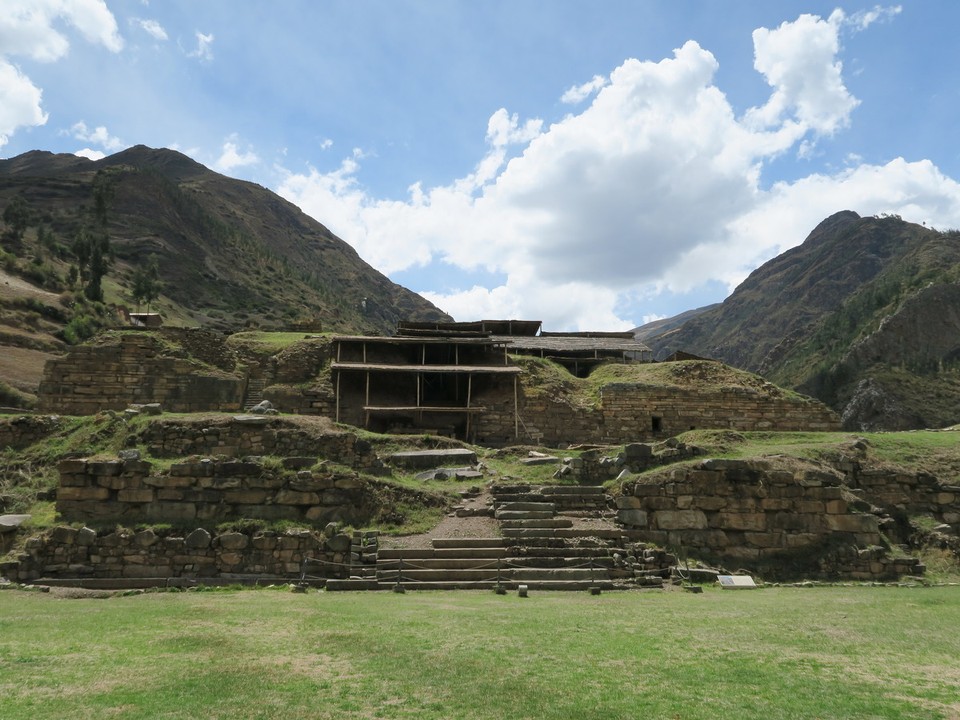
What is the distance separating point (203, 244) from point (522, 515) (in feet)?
385

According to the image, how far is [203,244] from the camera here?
117250mm

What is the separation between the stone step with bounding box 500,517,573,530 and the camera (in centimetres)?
1448

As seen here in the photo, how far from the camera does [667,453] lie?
17062 mm

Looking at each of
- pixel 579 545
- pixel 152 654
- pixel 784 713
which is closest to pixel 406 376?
pixel 579 545

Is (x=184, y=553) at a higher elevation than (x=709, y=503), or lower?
lower

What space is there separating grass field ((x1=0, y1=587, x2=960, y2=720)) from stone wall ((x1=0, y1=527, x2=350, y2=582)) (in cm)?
220

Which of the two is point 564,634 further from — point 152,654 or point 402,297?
point 402,297

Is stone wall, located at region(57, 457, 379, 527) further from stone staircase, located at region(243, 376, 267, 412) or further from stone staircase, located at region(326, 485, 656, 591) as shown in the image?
stone staircase, located at region(243, 376, 267, 412)

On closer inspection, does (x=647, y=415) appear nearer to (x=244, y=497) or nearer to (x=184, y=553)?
(x=244, y=497)

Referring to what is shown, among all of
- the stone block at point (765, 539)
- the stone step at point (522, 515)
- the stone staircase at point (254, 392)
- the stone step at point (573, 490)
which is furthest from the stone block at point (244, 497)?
the stone staircase at point (254, 392)

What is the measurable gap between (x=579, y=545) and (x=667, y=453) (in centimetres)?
451

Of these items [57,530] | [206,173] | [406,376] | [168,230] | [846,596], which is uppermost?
[206,173]

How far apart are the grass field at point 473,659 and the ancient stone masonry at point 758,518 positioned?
3.97 meters

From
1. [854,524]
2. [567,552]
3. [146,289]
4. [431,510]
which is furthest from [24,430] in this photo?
[146,289]
